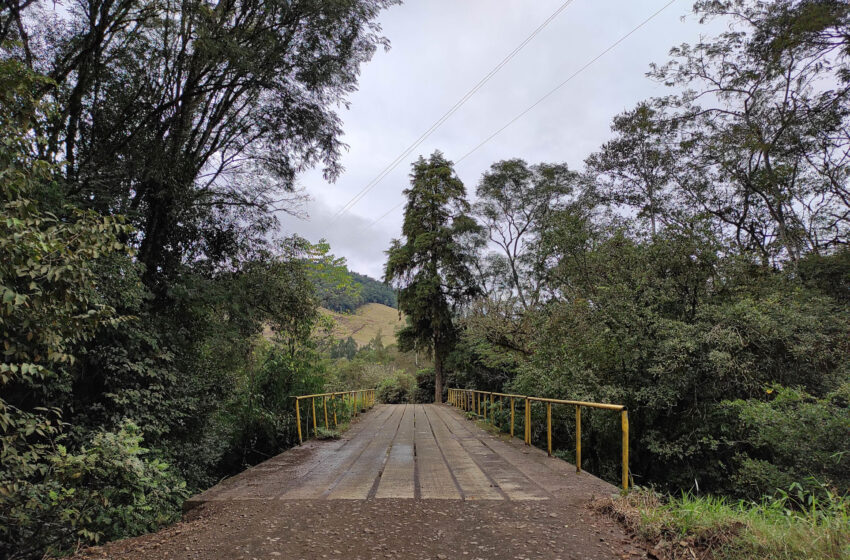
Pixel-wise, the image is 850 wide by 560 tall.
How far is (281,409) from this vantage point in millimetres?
8250

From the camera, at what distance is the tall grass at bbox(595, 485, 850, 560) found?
2211mm

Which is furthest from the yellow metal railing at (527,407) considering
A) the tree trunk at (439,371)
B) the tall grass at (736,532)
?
the tree trunk at (439,371)

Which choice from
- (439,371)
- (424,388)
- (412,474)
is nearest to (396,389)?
(424,388)

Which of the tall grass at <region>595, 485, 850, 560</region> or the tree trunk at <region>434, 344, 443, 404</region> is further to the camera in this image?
the tree trunk at <region>434, 344, 443, 404</region>

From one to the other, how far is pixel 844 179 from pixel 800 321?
10.3 metres

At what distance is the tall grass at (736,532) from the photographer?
2211 mm

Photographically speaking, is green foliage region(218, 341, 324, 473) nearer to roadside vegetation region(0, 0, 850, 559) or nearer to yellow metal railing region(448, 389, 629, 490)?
roadside vegetation region(0, 0, 850, 559)

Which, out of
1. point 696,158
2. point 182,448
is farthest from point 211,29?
point 696,158

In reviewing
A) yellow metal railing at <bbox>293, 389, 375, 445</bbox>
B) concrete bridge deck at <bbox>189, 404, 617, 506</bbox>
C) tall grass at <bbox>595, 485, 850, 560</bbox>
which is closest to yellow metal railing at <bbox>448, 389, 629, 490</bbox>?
concrete bridge deck at <bbox>189, 404, 617, 506</bbox>

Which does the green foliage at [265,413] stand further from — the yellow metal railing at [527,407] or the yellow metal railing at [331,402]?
the yellow metal railing at [527,407]

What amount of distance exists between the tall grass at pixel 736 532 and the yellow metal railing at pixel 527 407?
27.5 inches

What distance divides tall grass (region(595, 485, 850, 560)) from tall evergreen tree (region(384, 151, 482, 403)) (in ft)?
64.4

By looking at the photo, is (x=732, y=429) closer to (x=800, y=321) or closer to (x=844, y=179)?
(x=800, y=321)

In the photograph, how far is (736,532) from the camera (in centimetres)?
251
